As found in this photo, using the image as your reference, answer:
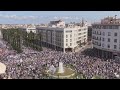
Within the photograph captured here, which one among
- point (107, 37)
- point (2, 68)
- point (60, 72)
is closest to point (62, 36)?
point (107, 37)

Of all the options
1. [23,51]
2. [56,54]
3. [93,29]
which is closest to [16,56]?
[23,51]

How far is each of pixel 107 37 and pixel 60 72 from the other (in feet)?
6.29

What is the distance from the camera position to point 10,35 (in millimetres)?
11070

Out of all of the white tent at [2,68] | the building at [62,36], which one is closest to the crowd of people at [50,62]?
the white tent at [2,68]

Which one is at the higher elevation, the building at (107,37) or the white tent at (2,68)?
the building at (107,37)

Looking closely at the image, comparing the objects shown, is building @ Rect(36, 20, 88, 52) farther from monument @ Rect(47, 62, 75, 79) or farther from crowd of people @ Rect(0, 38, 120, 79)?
monument @ Rect(47, 62, 75, 79)

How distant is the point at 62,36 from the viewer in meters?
8.15

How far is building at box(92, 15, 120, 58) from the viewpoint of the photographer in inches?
296

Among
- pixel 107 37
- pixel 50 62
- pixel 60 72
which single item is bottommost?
pixel 60 72

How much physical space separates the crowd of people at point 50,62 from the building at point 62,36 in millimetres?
231

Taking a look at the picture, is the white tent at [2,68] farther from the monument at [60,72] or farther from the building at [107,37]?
the building at [107,37]

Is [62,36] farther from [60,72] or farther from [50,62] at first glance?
[60,72]

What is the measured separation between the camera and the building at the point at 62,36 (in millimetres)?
7977
